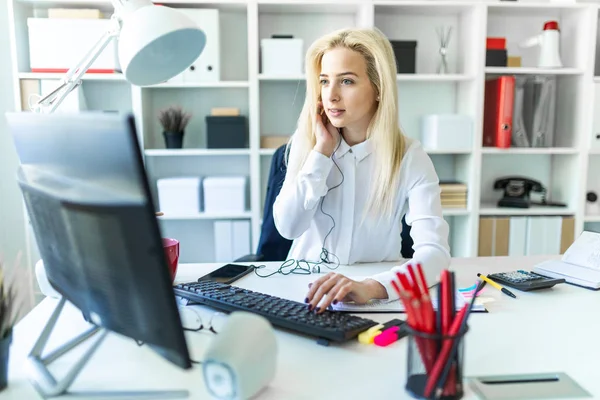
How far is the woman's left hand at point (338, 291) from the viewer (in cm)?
97

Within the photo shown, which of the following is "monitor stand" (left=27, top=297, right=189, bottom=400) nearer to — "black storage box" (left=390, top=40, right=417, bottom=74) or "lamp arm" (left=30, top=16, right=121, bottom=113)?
"lamp arm" (left=30, top=16, right=121, bottom=113)

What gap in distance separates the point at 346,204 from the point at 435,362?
0.94m

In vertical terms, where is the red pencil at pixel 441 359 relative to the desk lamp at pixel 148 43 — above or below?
below

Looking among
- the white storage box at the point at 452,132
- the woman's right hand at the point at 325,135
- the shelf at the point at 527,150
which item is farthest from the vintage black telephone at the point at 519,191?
the woman's right hand at the point at 325,135

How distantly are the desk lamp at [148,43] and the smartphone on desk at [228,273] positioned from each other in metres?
0.48

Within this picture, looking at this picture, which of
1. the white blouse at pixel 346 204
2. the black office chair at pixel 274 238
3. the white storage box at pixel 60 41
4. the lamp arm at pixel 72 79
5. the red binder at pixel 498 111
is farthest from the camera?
the red binder at pixel 498 111

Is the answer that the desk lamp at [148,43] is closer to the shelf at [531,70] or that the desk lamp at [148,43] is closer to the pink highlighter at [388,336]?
the pink highlighter at [388,336]

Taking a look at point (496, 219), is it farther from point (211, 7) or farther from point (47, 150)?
point (47, 150)

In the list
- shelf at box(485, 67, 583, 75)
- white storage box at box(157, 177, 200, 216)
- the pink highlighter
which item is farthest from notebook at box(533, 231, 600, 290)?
white storage box at box(157, 177, 200, 216)

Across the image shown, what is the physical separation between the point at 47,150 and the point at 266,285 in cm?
66

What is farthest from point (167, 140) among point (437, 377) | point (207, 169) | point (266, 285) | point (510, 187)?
point (437, 377)

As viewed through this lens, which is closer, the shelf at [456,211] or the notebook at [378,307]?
the notebook at [378,307]

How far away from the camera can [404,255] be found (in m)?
1.71

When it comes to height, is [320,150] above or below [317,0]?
below
